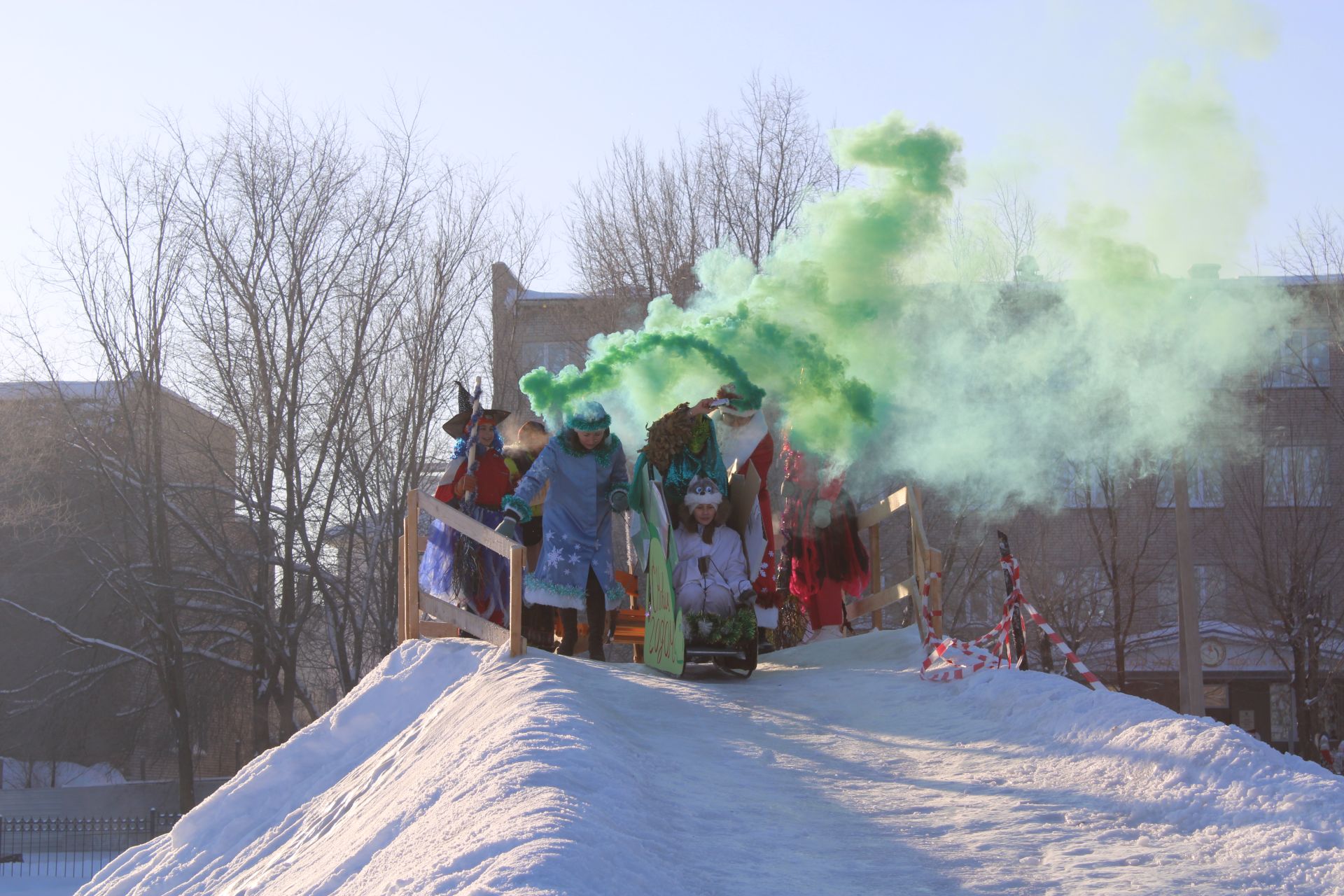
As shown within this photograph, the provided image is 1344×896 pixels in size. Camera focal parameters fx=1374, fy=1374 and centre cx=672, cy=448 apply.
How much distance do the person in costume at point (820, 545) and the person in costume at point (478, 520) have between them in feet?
7.94

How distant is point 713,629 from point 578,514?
4.86 feet

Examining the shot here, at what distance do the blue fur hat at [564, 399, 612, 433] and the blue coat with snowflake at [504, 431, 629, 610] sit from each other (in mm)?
115

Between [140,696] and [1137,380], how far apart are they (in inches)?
916

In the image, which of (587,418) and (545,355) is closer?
(587,418)

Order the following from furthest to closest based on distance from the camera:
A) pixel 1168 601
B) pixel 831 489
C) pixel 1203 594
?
1. pixel 1168 601
2. pixel 1203 594
3. pixel 831 489

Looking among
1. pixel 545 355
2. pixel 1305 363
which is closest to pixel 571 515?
pixel 545 355

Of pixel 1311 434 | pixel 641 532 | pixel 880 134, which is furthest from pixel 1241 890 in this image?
pixel 1311 434

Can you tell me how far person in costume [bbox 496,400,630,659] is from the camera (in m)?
10.3

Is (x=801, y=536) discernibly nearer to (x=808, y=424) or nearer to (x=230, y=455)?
(x=808, y=424)

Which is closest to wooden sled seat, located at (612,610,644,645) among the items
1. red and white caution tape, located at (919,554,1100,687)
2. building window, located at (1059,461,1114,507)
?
red and white caution tape, located at (919,554,1100,687)

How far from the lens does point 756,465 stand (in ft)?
35.7

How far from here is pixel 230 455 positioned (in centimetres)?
2308

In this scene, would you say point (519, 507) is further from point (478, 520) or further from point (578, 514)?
point (478, 520)

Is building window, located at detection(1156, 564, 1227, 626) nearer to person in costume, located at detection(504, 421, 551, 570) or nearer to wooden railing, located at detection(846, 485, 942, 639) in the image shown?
wooden railing, located at detection(846, 485, 942, 639)
